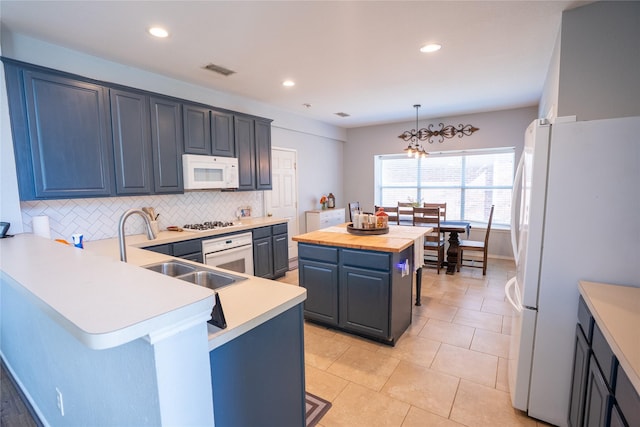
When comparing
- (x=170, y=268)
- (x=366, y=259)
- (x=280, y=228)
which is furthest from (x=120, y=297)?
(x=280, y=228)

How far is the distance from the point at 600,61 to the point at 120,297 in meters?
3.10

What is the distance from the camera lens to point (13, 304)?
6.20 feet

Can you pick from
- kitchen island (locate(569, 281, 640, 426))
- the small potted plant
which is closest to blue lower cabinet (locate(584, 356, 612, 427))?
kitchen island (locate(569, 281, 640, 426))

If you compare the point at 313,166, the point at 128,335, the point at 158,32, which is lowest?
the point at 128,335

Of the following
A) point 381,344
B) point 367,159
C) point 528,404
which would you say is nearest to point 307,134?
point 367,159

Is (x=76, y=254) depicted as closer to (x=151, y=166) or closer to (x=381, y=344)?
(x=151, y=166)

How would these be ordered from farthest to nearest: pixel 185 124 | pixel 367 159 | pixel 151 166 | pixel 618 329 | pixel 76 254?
pixel 367 159 < pixel 185 124 < pixel 151 166 < pixel 76 254 < pixel 618 329

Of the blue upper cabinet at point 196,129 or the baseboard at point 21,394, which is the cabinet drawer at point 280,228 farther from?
the baseboard at point 21,394

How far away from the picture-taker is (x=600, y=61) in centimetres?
208

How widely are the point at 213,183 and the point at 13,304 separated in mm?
2103

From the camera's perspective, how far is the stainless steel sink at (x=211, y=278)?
166 centimetres

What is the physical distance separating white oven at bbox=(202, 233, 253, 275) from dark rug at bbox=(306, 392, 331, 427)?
6.14 ft

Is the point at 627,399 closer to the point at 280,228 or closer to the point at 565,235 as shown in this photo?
the point at 565,235

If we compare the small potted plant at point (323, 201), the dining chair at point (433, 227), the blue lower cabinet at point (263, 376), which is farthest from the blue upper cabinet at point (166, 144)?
the dining chair at point (433, 227)
